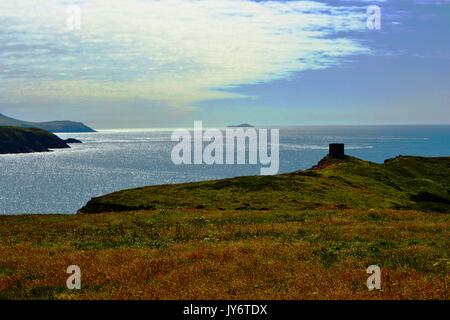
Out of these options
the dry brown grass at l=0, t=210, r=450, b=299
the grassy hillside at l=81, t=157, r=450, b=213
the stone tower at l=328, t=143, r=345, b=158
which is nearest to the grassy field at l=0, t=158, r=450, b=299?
the dry brown grass at l=0, t=210, r=450, b=299

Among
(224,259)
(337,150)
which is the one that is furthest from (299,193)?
(337,150)

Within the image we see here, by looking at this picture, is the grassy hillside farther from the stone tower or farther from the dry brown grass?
the dry brown grass

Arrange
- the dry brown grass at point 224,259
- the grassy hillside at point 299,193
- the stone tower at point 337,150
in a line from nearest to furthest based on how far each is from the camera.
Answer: the dry brown grass at point 224,259, the grassy hillside at point 299,193, the stone tower at point 337,150

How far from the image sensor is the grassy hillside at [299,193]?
6144 cm

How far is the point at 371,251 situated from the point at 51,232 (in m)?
22.4

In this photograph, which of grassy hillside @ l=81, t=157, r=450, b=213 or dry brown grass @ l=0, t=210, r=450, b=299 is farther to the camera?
grassy hillside @ l=81, t=157, r=450, b=213

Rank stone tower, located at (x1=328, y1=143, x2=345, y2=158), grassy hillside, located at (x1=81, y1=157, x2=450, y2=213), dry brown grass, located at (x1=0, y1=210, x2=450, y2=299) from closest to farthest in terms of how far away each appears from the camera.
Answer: dry brown grass, located at (x1=0, y1=210, x2=450, y2=299)
grassy hillside, located at (x1=81, y1=157, x2=450, y2=213)
stone tower, located at (x1=328, y1=143, x2=345, y2=158)

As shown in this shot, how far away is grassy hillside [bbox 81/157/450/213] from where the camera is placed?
202ft

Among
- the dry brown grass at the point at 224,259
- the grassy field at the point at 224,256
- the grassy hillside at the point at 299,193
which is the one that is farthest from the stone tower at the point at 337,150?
the dry brown grass at the point at 224,259

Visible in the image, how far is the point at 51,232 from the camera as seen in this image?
31703mm

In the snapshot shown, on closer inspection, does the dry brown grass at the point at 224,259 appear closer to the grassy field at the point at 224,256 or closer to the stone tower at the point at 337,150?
the grassy field at the point at 224,256

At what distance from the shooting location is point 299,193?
67812 millimetres
